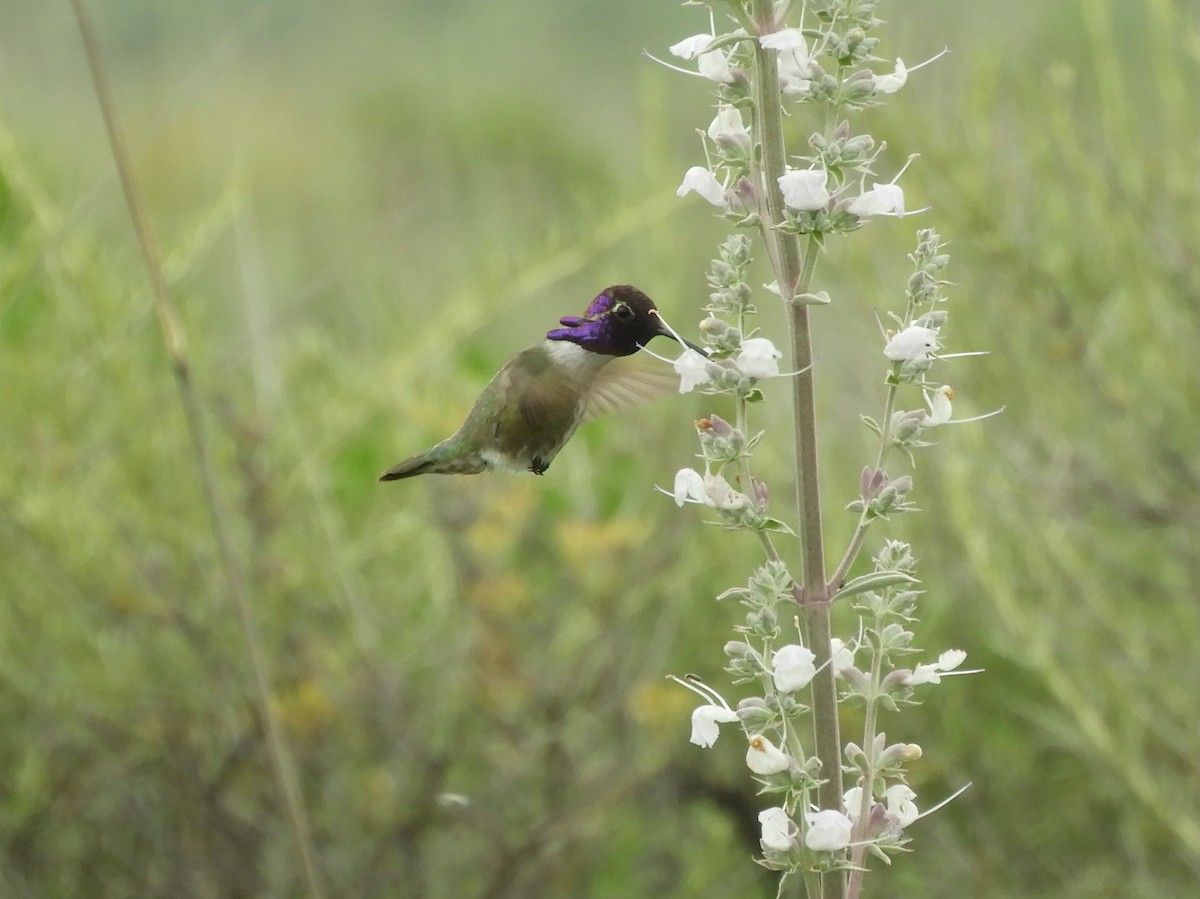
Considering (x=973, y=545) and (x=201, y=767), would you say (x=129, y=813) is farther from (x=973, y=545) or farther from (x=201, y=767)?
(x=973, y=545)

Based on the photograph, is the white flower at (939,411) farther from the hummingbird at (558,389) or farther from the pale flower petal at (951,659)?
the hummingbird at (558,389)

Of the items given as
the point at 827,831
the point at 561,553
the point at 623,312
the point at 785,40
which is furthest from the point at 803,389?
the point at 561,553

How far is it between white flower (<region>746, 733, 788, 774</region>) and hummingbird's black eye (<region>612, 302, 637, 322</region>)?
847 mm

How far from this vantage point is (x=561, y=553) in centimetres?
461

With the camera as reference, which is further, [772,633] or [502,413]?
[502,413]

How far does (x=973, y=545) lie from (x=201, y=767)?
2211 millimetres

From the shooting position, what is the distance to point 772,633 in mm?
1658

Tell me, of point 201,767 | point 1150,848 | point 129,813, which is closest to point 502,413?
point 201,767

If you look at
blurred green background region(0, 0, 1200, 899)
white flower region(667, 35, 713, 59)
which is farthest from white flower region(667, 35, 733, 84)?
blurred green background region(0, 0, 1200, 899)

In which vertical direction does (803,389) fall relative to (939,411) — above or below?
above

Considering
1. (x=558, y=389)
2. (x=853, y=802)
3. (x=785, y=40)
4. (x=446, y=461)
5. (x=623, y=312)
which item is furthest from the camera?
(x=446, y=461)

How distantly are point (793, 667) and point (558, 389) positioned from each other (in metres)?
0.96

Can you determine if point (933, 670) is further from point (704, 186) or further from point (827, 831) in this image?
point (704, 186)

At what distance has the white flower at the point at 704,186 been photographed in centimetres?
165
